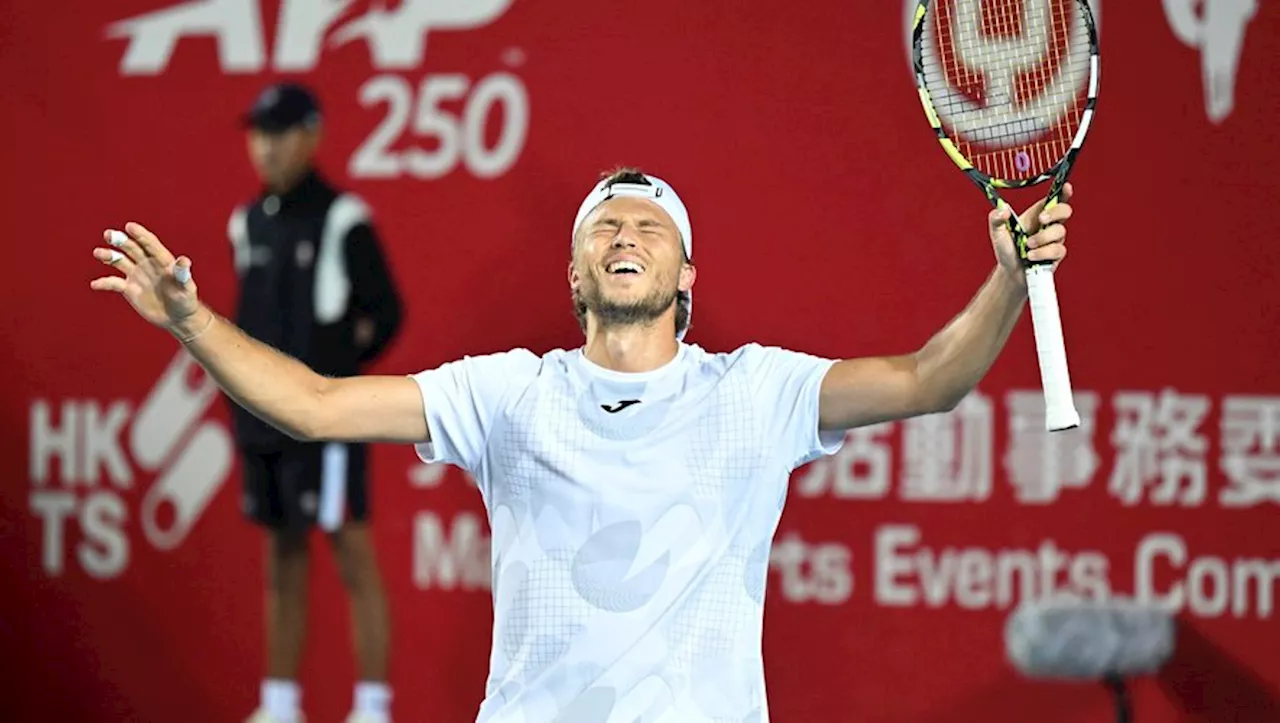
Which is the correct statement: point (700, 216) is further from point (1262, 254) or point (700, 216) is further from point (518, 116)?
point (1262, 254)

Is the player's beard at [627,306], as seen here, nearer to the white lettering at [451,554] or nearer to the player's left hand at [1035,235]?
the player's left hand at [1035,235]

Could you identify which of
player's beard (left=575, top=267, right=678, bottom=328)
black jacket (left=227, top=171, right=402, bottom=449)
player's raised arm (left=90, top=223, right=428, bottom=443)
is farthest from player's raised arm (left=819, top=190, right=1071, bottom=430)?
black jacket (left=227, top=171, right=402, bottom=449)

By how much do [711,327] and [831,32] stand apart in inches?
34.3

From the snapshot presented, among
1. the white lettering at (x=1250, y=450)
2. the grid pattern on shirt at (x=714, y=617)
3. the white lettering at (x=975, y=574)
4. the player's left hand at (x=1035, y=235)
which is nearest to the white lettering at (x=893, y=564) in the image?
the white lettering at (x=975, y=574)

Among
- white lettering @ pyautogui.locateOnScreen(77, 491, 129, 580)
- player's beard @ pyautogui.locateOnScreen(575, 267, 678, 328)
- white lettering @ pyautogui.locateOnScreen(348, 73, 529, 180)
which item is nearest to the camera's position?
player's beard @ pyautogui.locateOnScreen(575, 267, 678, 328)

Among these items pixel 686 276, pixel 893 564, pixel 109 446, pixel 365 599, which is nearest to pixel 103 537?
pixel 109 446

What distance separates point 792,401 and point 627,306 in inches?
13.9

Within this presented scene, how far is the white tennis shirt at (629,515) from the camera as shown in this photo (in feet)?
10.2

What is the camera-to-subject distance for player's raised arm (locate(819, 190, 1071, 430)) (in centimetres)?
294

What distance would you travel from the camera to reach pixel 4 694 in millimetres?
5328

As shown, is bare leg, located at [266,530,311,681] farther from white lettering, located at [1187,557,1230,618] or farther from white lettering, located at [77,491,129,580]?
white lettering, located at [1187,557,1230,618]

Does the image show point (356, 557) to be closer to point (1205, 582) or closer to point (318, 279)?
point (318, 279)

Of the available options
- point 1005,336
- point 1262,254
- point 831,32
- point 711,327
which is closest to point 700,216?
point 711,327

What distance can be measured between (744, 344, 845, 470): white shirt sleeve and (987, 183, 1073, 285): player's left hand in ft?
1.49
